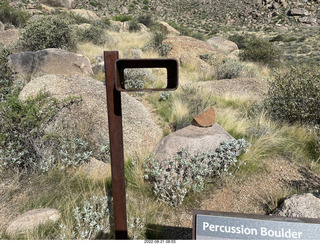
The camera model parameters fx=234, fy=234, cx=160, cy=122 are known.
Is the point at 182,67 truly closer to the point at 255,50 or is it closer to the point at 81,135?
the point at 255,50

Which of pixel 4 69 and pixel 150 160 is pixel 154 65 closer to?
→ pixel 150 160

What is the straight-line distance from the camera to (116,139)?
1.68 metres

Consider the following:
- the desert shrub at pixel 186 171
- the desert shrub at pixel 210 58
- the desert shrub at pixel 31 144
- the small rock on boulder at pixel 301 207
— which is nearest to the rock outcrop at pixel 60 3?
the desert shrub at pixel 210 58

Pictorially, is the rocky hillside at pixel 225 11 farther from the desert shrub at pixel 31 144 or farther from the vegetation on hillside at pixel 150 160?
the desert shrub at pixel 31 144

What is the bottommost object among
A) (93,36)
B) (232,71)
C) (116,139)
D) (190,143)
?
(232,71)

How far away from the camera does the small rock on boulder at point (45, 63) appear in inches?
237

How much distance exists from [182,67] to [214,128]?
6333 mm

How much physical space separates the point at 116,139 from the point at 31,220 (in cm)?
152

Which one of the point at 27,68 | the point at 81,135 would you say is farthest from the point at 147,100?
the point at 27,68

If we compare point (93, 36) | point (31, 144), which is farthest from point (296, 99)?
point (93, 36)

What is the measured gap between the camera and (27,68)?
19.9 feet

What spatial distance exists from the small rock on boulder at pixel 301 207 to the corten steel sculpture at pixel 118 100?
1837mm

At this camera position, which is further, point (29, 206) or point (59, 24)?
point (59, 24)

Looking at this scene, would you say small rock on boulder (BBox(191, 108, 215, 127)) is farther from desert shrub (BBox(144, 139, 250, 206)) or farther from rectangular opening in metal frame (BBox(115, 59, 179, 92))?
rectangular opening in metal frame (BBox(115, 59, 179, 92))
